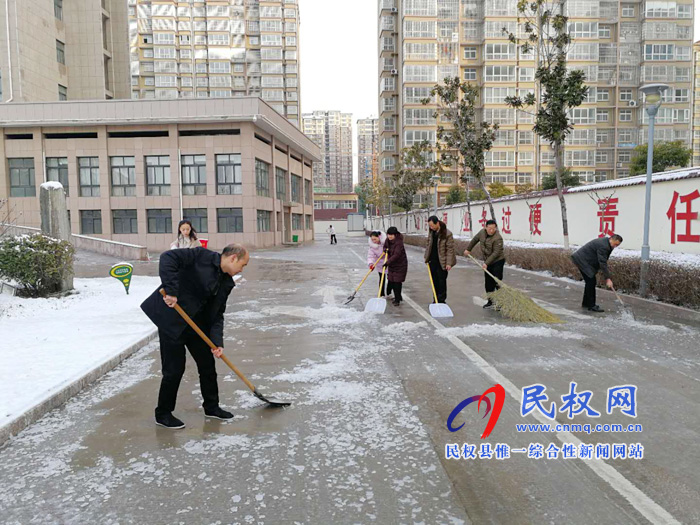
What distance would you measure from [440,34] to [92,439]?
216 ft

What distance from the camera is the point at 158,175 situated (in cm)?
3459

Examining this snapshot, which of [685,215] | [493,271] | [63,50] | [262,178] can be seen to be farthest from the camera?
[63,50]

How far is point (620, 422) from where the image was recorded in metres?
3.99

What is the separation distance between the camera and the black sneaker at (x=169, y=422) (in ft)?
13.1

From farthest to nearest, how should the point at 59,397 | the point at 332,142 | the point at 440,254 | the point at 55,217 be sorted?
the point at 332,142 → the point at 55,217 → the point at 440,254 → the point at 59,397

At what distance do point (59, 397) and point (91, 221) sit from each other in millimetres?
33731

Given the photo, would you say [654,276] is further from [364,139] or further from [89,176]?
[364,139]

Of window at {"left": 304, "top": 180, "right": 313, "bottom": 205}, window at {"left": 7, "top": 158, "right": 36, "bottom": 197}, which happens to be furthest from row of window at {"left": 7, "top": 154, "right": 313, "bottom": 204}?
window at {"left": 304, "top": 180, "right": 313, "bottom": 205}

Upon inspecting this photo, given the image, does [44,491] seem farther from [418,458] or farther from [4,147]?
[4,147]

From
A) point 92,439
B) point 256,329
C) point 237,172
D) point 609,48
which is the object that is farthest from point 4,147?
point 609,48

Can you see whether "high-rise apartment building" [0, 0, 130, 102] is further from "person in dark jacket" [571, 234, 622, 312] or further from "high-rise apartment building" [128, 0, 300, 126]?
"person in dark jacket" [571, 234, 622, 312]

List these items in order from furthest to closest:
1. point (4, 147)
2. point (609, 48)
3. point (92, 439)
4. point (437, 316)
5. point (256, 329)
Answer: point (609, 48) < point (4, 147) < point (437, 316) < point (256, 329) < point (92, 439)

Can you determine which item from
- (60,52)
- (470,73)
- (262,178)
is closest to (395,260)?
(262,178)

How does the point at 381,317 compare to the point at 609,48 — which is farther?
the point at 609,48
